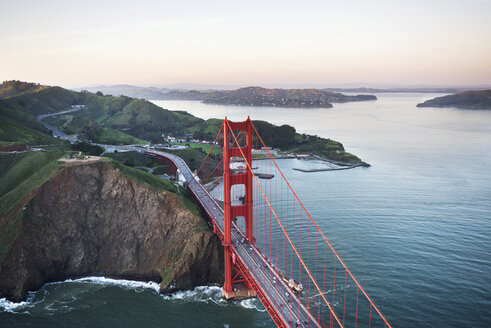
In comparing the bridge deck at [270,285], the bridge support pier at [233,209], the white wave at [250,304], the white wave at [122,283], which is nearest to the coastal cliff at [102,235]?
the white wave at [122,283]

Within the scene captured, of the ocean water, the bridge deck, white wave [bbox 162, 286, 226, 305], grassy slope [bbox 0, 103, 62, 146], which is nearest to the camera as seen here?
the bridge deck

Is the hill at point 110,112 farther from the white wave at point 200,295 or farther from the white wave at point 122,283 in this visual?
the white wave at point 200,295

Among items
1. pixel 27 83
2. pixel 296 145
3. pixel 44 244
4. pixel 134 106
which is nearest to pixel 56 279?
pixel 44 244

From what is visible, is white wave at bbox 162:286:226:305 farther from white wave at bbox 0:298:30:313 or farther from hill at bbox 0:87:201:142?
hill at bbox 0:87:201:142

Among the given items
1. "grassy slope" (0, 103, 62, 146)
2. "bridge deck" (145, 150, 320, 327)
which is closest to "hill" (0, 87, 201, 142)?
"grassy slope" (0, 103, 62, 146)

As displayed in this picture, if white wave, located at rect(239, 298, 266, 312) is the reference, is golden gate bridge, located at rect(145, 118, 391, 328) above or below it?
above

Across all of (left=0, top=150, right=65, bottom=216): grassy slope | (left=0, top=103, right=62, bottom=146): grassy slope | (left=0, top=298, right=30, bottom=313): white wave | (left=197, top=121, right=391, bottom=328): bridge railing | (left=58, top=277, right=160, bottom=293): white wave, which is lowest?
Answer: (left=0, top=298, right=30, bottom=313): white wave

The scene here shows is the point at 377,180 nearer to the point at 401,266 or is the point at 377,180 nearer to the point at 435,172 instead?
the point at 435,172

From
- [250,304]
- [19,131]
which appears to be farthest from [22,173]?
[250,304]

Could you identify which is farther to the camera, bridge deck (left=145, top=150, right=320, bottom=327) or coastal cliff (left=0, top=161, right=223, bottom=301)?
coastal cliff (left=0, top=161, right=223, bottom=301)

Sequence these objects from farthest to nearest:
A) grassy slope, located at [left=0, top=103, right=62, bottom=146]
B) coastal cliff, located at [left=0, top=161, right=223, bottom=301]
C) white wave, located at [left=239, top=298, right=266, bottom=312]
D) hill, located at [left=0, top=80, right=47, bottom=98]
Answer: hill, located at [left=0, top=80, right=47, bottom=98] < grassy slope, located at [left=0, top=103, right=62, bottom=146] < coastal cliff, located at [left=0, top=161, right=223, bottom=301] < white wave, located at [left=239, top=298, right=266, bottom=312]
